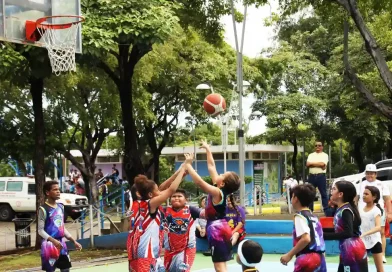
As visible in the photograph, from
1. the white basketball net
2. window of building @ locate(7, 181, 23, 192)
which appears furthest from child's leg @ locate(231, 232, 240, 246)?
window of building @ locate(7, 181, 23, 192)

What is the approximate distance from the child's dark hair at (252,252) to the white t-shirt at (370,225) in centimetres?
465

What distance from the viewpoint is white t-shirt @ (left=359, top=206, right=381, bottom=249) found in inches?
377

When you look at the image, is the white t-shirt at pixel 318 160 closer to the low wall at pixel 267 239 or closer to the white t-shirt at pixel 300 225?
the low wall at pixel 267 239

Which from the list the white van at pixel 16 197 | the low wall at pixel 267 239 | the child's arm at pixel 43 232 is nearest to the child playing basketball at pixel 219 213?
the child's arm at pixel 43 232

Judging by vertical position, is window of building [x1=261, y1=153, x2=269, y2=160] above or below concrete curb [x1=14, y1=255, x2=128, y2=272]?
above

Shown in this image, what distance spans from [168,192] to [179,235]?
1.46m

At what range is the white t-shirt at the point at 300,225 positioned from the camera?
21.9 feet

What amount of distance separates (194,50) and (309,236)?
22.1 metres

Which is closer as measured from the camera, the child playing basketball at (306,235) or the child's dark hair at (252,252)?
the child's dark hair at (252,252)

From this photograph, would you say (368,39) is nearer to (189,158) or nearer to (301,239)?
(189,158)

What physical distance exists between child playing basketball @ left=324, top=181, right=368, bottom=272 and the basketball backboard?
19.5 feet

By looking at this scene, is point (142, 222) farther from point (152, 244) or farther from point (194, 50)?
point (194, 50)

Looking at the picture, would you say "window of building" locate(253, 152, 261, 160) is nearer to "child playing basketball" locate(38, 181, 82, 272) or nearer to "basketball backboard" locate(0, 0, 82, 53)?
"basketball backboard" locate(0, 0, 82, 53)

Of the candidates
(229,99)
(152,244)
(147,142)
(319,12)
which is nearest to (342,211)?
(152,244)
